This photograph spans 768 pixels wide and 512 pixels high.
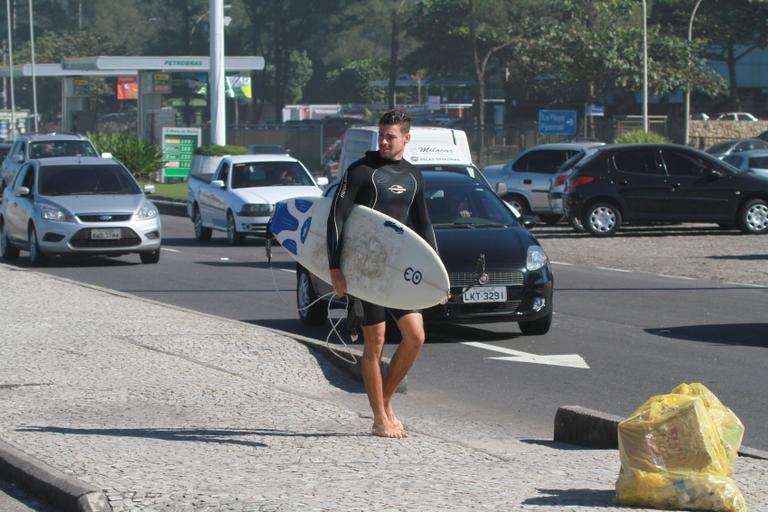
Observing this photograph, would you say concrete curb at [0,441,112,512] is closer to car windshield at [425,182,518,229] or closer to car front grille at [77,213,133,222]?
car windshield at [425,182,518,229]

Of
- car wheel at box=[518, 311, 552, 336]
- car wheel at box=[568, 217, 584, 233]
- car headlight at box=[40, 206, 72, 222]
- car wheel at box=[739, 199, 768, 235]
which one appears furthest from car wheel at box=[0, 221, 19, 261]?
car wheel at box=[739, 199, 768, 235]

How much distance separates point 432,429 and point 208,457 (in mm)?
2107

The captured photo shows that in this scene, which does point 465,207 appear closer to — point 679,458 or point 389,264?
point 389,264

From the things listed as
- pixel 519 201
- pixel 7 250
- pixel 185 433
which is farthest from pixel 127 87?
pixel 185 433

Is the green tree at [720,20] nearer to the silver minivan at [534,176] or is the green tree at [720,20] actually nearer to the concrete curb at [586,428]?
the silver minivan at [534,176]

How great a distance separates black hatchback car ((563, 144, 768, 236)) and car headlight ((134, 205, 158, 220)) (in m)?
8.53

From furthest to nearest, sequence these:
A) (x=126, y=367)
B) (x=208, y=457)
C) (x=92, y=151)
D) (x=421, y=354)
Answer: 1. (x=92, y=151)
2. (x=421, y=354)
3. (x=126, y=367)
4. (x=208, y=457)

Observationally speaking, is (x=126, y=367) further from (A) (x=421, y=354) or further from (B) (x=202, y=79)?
(B) (x=202, y=79)

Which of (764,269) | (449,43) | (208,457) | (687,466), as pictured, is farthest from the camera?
(449,43)

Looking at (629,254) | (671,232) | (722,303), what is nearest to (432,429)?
(722,303)

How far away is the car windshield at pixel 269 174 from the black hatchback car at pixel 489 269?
11766 mm

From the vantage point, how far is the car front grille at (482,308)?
40.6ft

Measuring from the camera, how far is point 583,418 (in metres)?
7.95

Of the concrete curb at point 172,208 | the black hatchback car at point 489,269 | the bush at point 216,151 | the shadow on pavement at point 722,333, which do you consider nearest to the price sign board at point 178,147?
the bush at point 216,151
